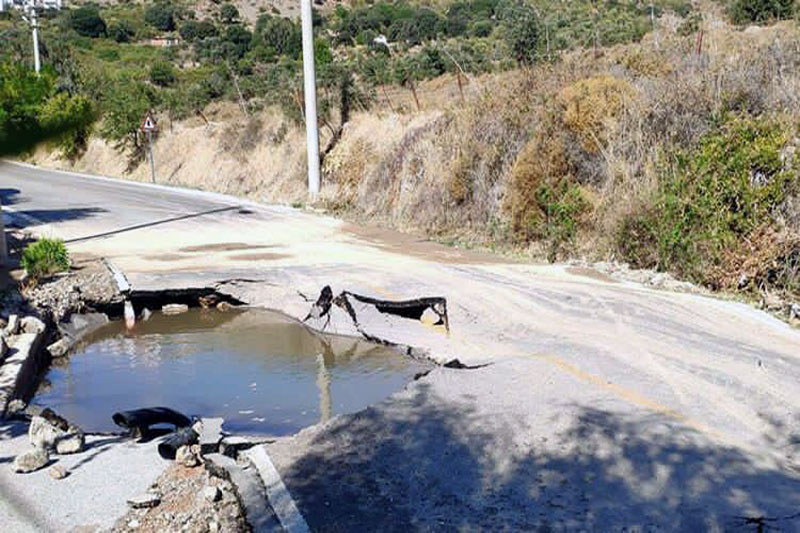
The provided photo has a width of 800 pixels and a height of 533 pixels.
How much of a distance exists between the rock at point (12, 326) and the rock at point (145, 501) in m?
5.81

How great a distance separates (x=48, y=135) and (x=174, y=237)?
16.7 meters

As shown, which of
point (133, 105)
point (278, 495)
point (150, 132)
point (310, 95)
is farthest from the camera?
point (133, 105)

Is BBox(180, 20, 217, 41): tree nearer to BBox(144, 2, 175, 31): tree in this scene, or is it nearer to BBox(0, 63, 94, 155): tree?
BBox(144, 2, 175, 31): tree

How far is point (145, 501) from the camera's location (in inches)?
219

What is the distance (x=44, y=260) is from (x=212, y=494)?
8.93 meters

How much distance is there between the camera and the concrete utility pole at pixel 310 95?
73.6 feet

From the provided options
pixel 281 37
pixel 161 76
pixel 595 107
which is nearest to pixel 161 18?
pixel 281 37

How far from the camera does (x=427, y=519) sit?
5383 mm

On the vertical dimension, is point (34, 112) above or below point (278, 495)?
above

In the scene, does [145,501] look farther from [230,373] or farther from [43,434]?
[230,373]

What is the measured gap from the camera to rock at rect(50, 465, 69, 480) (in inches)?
244

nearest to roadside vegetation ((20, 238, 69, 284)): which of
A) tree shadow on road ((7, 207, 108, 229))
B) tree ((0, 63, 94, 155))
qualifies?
tree shadow on road ((7, 207, 108, 229))

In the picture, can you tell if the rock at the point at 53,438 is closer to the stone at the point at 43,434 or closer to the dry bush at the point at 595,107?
the stone at the point at 43,434

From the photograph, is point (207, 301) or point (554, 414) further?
point (207, 301)
